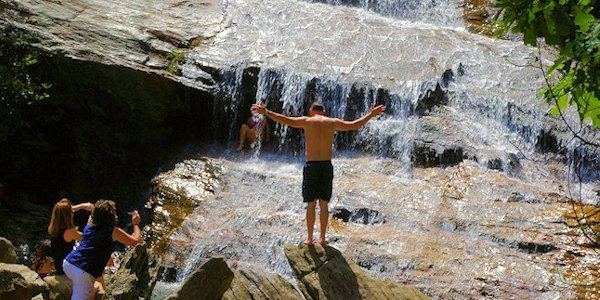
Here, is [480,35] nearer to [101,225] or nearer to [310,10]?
[310,10]

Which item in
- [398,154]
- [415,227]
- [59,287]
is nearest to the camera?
[59,287]

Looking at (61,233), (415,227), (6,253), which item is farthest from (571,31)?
(6,253)

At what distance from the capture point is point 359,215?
10.9 metres

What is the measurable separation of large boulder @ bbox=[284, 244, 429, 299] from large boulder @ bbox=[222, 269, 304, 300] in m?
0.31

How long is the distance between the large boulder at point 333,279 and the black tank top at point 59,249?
2.80 meters

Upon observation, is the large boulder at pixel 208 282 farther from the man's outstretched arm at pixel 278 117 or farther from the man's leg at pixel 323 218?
the man's outstretched arm at pixel 278 117

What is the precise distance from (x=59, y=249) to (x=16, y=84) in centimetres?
609

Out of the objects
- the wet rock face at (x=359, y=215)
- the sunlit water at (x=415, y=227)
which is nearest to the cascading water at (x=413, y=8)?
the sunlit water at (x=415, y=227)

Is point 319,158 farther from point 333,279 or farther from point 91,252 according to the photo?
point 91,252

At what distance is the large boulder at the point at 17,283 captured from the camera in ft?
22.0

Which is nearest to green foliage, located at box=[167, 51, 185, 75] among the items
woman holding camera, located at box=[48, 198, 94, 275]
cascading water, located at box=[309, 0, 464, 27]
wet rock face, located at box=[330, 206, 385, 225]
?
wet rock face, located at box=[330, 206, 385, 225]

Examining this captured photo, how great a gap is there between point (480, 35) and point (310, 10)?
4686mm

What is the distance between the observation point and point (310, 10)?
723 inches

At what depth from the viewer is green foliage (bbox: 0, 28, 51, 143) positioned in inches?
507
